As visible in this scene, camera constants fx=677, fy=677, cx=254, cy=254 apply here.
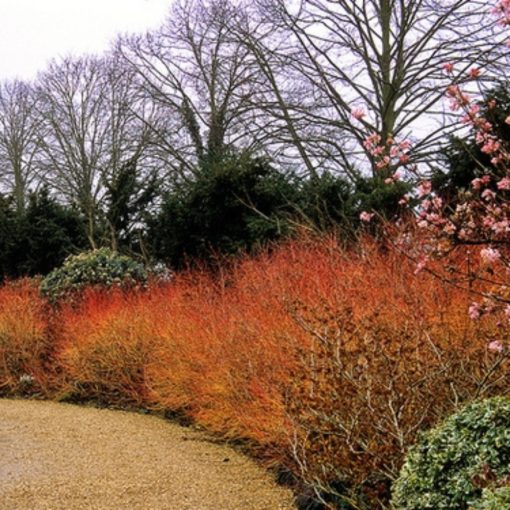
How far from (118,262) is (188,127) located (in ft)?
29.4

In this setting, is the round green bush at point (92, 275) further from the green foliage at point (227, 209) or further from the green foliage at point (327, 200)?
the green foliage at point (327, 200)

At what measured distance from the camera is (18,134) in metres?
24.2

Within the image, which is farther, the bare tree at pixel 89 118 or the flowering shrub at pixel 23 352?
the bare tree at pixel 89 118

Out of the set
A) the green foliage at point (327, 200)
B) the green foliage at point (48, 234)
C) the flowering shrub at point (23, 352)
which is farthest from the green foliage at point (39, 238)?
the green foliage at point (327, 200)

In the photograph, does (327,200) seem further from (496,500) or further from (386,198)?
(496,500)

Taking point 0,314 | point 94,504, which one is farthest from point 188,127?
point 94,504

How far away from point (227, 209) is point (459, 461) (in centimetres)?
932

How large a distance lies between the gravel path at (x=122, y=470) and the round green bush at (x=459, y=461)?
1.46m

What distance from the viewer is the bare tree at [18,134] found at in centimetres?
2384

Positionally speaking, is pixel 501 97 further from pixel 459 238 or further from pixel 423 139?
pixel 459 238

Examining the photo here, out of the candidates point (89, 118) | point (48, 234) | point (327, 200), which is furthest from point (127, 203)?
point (327, 200)

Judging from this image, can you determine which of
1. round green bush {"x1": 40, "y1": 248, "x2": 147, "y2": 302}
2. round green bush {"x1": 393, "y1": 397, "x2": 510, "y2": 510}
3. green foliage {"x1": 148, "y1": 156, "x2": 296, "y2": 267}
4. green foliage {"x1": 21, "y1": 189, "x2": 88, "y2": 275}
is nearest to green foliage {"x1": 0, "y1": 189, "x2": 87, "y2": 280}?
green foliage {"x1": 21, "y1": 189, "x2": 88, "y2": 275}

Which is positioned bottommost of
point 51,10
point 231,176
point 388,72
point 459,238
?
point 459,238

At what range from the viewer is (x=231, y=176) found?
11508mm
